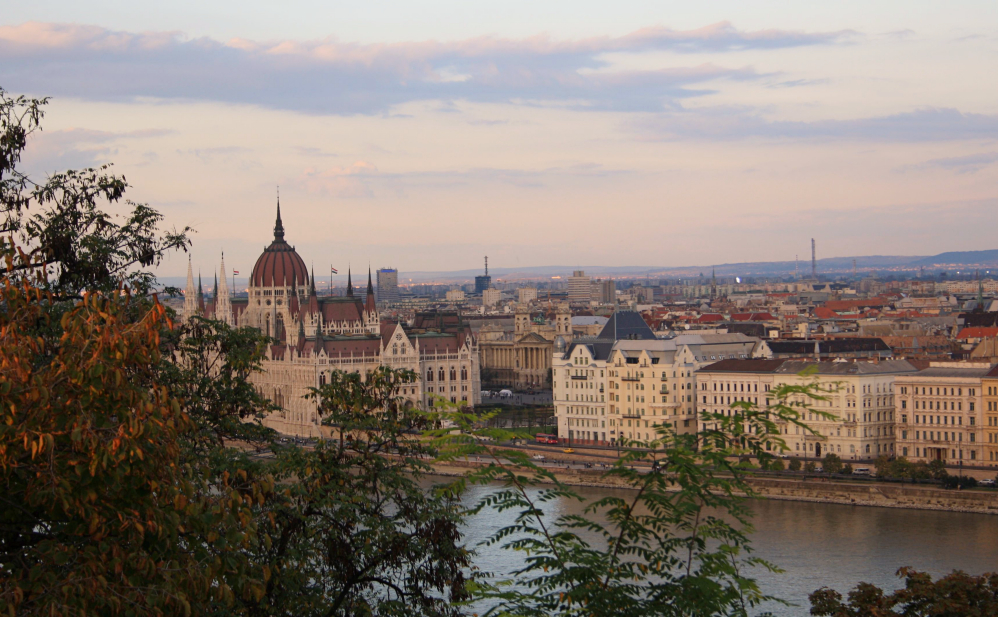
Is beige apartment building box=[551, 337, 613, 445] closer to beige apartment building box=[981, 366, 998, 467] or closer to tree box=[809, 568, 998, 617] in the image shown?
beige apartment building box=[981, 366, 998, 467]

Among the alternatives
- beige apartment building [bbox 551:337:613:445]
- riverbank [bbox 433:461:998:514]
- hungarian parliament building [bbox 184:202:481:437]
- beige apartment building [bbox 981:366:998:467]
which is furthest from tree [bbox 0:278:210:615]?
hungarian parliament building [bbox 184:202:481:437]

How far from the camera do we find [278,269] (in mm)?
79375

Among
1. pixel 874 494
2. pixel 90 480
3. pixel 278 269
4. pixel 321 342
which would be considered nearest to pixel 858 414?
pixel 874 494

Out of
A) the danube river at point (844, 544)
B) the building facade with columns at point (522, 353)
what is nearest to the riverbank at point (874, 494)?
the danube river at point (844, 544)

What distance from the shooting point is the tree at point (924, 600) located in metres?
14.9

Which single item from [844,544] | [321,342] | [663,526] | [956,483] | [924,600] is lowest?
[844,544]

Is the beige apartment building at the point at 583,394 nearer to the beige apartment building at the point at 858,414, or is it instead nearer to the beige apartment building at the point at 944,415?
the beige apartment building at the point at 858,414

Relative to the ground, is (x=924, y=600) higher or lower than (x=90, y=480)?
lower

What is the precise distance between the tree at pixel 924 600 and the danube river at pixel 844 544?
736 centimetres

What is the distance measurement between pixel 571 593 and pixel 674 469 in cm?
89

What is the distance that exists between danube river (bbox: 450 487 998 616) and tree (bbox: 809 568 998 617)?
24.2ft

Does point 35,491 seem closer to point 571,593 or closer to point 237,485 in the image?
point 571,593

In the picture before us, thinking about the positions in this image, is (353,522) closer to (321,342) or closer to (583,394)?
(583,394)

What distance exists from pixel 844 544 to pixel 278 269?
53600mm
